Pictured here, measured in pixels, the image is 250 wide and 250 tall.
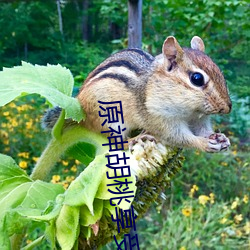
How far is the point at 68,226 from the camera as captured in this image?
0.43m

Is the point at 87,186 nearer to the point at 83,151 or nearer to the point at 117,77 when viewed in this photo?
the point at 83,151

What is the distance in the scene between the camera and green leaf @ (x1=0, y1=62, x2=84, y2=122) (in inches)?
19.3

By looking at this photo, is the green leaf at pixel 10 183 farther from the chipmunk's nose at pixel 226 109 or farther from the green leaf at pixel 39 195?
the chipmunk's nose at pixel 226 109

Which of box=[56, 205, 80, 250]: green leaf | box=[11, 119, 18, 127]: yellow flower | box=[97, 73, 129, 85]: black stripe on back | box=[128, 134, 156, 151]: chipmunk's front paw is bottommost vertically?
box=[56, 205, 80, 250]: green leaf

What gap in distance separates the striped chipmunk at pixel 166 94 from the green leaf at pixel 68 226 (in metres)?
0.14

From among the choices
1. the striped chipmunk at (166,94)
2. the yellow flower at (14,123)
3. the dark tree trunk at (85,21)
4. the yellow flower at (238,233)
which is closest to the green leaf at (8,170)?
the striped chipmunk at (166,94)

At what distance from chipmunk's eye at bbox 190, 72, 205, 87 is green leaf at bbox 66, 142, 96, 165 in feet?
0.53

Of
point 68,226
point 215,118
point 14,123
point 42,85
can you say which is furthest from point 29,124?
point 68,226

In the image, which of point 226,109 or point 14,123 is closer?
point 226,109

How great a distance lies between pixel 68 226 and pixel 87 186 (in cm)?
4

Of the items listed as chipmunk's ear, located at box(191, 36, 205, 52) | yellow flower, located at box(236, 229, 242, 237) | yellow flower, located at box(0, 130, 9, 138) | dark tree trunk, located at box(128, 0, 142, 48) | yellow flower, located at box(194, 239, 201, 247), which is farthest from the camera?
yellow flower, located at box(0, 130, 9, 138)

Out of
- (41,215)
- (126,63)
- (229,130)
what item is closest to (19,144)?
(229,130)

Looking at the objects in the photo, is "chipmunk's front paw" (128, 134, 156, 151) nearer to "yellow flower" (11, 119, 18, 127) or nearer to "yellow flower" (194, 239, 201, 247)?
"yellow flower" (194, 239, 201, 247)

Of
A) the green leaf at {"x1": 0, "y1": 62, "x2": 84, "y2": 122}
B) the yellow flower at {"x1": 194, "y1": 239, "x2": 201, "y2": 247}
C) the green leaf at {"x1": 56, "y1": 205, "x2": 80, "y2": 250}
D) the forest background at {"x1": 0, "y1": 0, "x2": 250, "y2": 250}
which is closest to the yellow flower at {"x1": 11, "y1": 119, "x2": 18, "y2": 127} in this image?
the forest background at {"x1": 0, "y1": 0, "x2": 250, "y2": 250}
